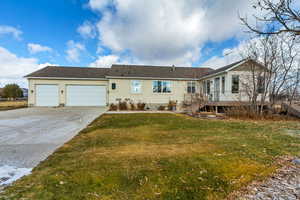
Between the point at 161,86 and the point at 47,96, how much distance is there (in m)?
12.5

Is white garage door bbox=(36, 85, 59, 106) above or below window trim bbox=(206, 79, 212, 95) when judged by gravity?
below

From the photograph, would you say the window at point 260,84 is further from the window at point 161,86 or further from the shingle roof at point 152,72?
the window at point 161,86

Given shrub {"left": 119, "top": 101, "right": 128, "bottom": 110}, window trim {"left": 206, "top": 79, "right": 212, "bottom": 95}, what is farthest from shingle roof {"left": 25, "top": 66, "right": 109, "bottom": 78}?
window trim {"left": 206, "top": 79, "right": 212, "bottom": 95}

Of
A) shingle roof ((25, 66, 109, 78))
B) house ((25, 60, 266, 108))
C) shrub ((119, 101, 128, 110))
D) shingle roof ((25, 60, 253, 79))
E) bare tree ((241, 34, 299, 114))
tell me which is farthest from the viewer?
shingle roof ((25, 60, 253, 79))

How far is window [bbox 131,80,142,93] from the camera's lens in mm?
16734

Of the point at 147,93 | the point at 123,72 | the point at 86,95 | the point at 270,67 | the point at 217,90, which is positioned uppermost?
the point at 123,72

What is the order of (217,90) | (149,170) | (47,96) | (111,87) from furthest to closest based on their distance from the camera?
(47,96)
(111,87)
(217,90)
(149,170)

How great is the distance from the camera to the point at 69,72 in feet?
58.4

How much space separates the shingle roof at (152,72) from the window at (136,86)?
76cm

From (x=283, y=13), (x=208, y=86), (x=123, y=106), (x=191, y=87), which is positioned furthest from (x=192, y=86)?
(x=283, y=13)

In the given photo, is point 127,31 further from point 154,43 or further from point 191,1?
point 191,1

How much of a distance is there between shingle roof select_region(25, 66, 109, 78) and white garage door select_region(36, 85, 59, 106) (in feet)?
4.24

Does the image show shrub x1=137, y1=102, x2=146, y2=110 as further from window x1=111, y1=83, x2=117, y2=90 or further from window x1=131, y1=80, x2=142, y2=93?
window x1=111, y1=83, x2=117, y2=90

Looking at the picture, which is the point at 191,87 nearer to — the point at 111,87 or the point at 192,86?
the point at 192,86
